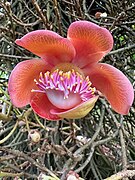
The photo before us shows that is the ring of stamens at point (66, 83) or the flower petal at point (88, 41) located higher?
the flower petal at point (88, 41)

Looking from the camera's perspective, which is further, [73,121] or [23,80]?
[73,121]

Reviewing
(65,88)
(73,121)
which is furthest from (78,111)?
(73,121)

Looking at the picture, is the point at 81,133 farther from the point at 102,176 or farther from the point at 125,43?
the point at 125,43

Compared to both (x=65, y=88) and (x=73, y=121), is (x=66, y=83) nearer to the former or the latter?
(x=65, y=88)

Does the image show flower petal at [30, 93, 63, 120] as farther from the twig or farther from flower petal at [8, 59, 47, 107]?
the twig

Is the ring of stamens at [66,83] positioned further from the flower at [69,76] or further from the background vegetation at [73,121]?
the background vegetation at [73,121]

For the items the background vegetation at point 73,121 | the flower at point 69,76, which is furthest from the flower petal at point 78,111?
→ the background vegetation at point 73,121
